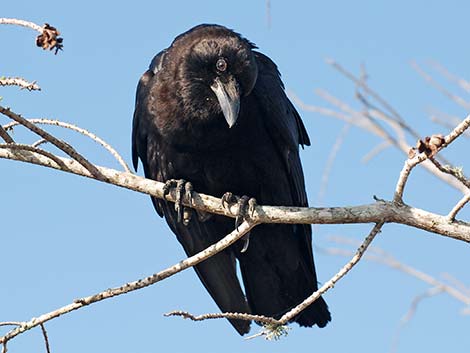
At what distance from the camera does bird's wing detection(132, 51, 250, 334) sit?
5.76 meters

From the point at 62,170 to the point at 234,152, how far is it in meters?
1.57

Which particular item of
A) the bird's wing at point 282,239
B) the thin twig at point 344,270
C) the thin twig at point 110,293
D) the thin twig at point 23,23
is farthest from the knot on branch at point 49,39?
the bird's wing at point 282,239

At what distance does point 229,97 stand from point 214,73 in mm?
267

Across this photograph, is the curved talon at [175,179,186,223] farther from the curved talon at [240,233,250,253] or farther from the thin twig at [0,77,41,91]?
the thin twig at [0,77,41,91]

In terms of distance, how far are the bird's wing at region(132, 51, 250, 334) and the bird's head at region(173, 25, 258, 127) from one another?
318 mm

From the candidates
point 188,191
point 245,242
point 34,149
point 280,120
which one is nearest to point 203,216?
point 245,242

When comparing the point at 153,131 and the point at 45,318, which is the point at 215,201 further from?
the point at 45,318

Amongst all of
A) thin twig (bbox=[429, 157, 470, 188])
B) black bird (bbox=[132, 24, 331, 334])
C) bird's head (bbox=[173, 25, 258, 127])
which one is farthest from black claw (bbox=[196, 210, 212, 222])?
thin twig (bbox=[429, 157, 470, 188])

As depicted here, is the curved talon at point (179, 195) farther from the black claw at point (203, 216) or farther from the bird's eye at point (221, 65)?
the bird's eye at point (221, 65)

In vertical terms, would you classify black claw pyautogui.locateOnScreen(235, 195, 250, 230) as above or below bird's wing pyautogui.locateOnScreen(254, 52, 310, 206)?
below

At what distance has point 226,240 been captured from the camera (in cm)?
417

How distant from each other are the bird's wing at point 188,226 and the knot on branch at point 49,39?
1.90 m

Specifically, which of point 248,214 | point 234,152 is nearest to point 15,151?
point 248,214

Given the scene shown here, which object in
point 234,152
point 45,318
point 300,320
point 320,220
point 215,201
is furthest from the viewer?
point 300,320
